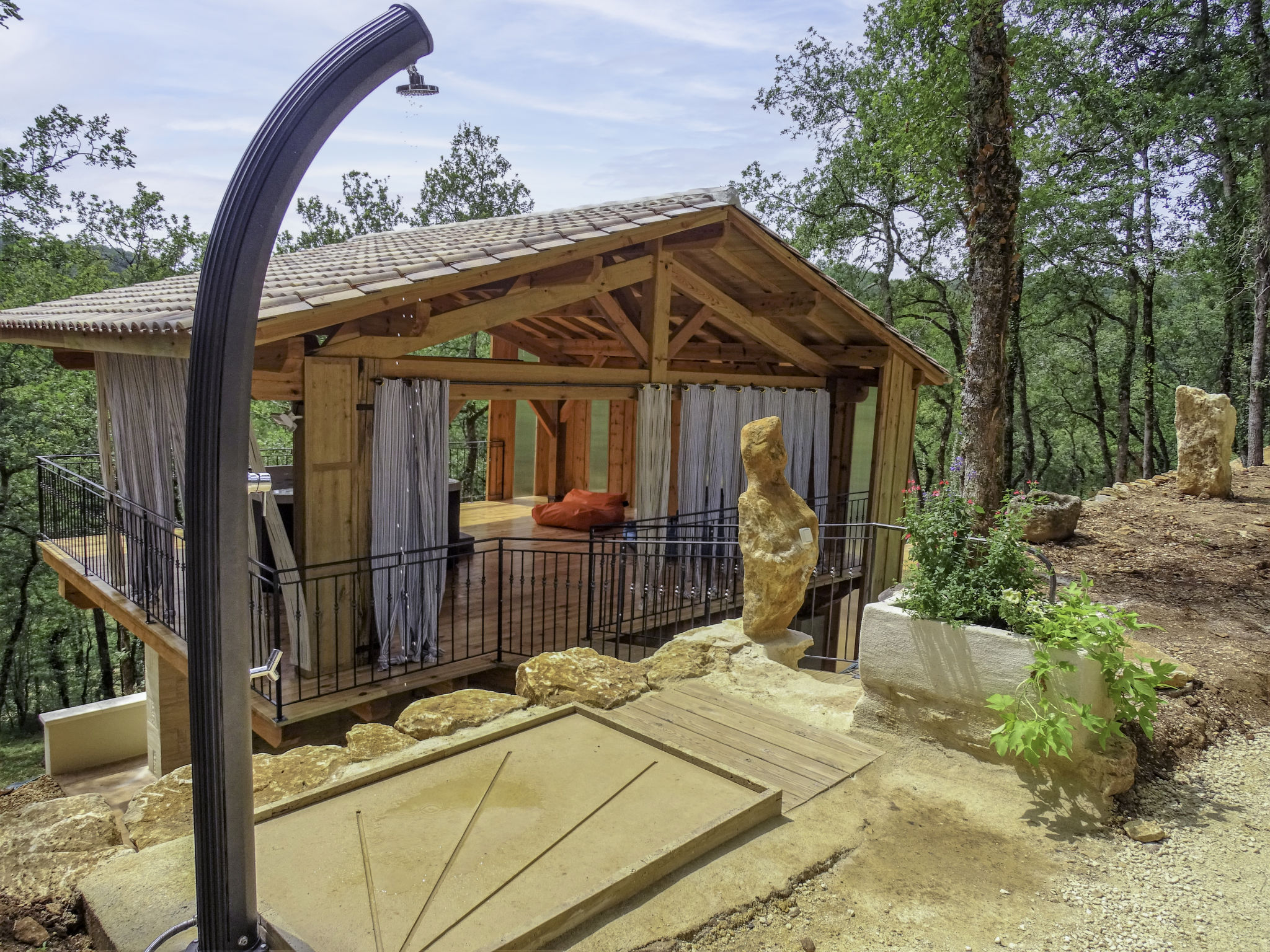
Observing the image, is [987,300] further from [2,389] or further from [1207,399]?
[2,389]

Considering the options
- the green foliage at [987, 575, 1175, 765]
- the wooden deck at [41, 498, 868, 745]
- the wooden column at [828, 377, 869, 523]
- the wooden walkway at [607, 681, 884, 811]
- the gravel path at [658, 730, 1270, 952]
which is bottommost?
the wooden deck at [41, 498, 868, 745]

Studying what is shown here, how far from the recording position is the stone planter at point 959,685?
3.42 m

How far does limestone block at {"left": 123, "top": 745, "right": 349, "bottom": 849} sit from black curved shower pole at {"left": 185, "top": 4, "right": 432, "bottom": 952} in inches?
47.4

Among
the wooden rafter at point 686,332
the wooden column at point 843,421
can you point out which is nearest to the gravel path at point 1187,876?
the wooden rafter at point 686,332

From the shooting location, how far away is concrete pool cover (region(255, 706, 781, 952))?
8.03 feet

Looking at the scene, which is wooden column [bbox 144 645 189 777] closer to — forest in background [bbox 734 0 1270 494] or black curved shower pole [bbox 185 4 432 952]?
black curved shower pole [bbox 185 4 432 952]

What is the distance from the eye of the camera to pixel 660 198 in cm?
882

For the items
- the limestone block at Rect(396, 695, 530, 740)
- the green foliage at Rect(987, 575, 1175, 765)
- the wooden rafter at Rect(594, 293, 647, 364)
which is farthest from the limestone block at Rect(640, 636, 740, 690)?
the wooden rafter at Rect(594, 293, 647, 364)

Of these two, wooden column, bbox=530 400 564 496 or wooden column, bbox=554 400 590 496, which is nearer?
wooden column, bbox=530 400 564 496

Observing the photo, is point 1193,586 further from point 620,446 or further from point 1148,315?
point 1148,315

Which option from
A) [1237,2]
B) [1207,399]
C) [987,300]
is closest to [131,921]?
[987,300]

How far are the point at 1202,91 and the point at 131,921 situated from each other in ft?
60.9

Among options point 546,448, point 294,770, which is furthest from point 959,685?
point 546,448

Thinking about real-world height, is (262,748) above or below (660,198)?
below
